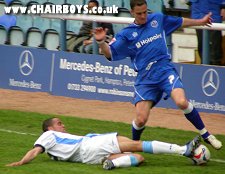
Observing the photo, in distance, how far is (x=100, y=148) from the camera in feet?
33.1

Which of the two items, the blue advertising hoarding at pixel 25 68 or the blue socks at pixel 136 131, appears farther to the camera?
the blue advertising hoarding at pixel 25 68

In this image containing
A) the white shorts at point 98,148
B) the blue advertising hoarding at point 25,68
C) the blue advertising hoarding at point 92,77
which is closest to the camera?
the white shorts at point 98,148

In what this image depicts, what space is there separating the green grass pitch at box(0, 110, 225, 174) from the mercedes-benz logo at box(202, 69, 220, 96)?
1.65 m

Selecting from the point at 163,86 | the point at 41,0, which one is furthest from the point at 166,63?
the point at 41,0

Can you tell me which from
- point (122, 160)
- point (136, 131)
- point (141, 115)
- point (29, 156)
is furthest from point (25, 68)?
point (122, 160)

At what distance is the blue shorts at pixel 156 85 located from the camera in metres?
10.7

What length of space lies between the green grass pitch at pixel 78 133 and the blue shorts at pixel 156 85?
766 mm

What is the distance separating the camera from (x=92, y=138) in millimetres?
10234

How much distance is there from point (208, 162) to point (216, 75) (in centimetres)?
403

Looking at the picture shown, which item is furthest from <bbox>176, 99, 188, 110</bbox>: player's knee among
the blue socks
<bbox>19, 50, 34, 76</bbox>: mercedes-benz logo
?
<bbox>19, 50, 34, 76</bbox>: mercedes-benz logo

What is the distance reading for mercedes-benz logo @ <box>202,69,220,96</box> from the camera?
14.4 meters

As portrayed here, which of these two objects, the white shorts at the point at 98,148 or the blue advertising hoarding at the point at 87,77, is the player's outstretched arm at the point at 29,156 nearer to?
the white shorts at the point at 98,148

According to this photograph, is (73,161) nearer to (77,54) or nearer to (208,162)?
(208,162)

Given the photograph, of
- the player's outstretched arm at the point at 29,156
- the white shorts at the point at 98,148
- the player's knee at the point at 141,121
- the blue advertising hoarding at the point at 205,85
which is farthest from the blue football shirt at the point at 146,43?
the blue advertising hoarding at the point at 205,85
